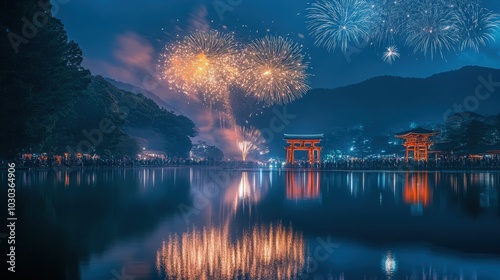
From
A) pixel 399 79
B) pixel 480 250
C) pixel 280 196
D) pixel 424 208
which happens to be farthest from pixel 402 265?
pixel 399 79

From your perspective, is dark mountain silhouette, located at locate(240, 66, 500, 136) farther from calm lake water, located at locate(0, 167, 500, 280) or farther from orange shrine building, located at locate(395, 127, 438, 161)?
calm lake water, located at locate(0, 167, 500, 280)

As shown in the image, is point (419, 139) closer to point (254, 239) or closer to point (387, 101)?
point (254, 239)

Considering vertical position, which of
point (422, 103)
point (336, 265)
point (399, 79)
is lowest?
point (336, 265)

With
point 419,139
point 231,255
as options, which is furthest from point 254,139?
point 231,255

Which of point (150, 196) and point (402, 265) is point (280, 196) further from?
point (402, 265)

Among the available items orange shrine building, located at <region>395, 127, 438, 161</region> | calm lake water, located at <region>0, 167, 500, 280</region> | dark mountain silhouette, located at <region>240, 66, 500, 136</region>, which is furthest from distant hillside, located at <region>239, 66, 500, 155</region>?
calm lake water, located at <region>0, 167, 500, 280</region>
